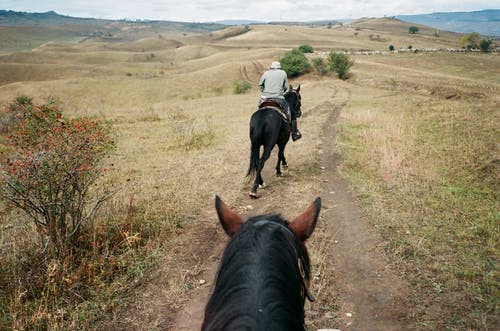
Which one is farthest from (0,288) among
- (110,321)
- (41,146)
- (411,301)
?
(411,301)

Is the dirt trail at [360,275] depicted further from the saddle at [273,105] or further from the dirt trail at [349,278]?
the saddle at [273,105]

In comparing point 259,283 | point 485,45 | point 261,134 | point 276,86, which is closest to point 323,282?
point 259,283

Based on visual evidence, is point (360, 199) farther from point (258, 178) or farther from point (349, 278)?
point (349, 278)

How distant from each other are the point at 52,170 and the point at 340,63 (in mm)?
44361

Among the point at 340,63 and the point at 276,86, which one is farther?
the point at 340,63

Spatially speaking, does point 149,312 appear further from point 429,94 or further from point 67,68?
point 67,68

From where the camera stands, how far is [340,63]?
144 ft

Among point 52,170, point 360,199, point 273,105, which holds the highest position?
point 273,105

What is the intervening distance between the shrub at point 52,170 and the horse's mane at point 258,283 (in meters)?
4.28

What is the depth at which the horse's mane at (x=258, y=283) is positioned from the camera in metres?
1.44

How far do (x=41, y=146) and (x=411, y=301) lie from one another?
6.28 metres

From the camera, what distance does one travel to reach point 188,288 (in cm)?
493

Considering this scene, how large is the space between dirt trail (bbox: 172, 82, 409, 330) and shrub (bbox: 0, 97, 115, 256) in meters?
2.43

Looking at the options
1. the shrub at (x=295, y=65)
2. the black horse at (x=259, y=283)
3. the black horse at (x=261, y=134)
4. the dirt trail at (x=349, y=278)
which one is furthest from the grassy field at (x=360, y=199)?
the shrub at (x=295, y=65)
